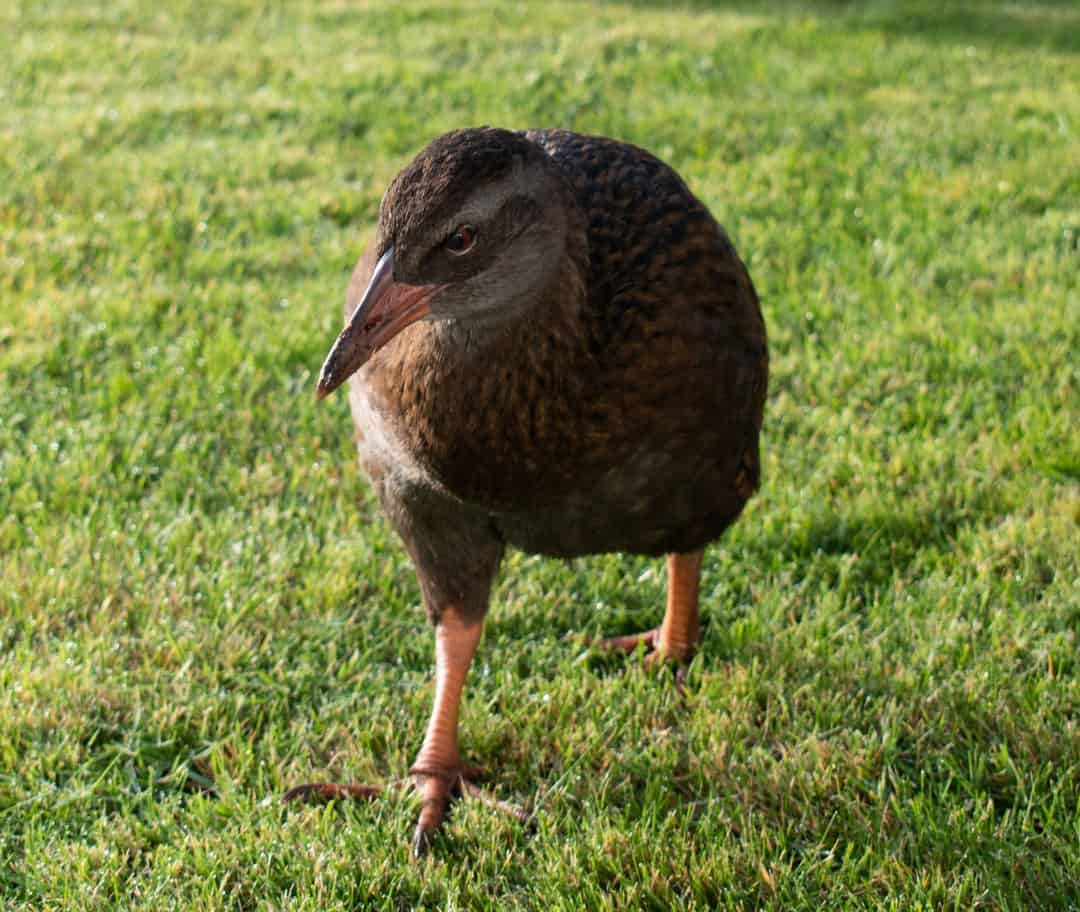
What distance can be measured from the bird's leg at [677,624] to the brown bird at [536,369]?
0.32 m

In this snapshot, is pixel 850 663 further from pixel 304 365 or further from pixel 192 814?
pixel 304 365

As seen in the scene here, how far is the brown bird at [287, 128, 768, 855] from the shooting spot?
2342 mm

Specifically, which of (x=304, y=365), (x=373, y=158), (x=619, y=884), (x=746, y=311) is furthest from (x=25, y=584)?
(x=373, y=158)

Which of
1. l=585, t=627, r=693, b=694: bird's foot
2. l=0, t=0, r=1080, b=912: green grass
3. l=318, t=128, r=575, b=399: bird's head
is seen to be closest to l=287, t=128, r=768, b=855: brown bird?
l=318, t=128, r=575, b=399: bird's head

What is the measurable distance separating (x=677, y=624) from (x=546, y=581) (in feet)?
1.47

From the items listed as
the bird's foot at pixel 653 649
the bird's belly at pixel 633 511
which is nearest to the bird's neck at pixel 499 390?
the bird's belly at pixel 633 511

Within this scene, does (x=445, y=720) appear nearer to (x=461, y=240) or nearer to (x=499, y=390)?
(x=499, y=390)

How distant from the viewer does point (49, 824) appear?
113 inches

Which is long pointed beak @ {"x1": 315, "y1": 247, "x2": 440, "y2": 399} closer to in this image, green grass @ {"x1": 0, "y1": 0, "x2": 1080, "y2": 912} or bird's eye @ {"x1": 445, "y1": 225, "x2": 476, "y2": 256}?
bird's eye @ {"x1": 445, "y1": 225, "x2": 476, "y2": 256}

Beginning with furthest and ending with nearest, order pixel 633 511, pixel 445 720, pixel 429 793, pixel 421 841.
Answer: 1. pixel 445 720
2. pixel 429 793
3. pixel 421 841
4. pixel 633 511

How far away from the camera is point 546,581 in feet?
12.0

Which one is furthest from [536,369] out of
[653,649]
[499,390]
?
[653,649]

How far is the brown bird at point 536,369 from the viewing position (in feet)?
7.68

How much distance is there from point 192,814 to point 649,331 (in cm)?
147
